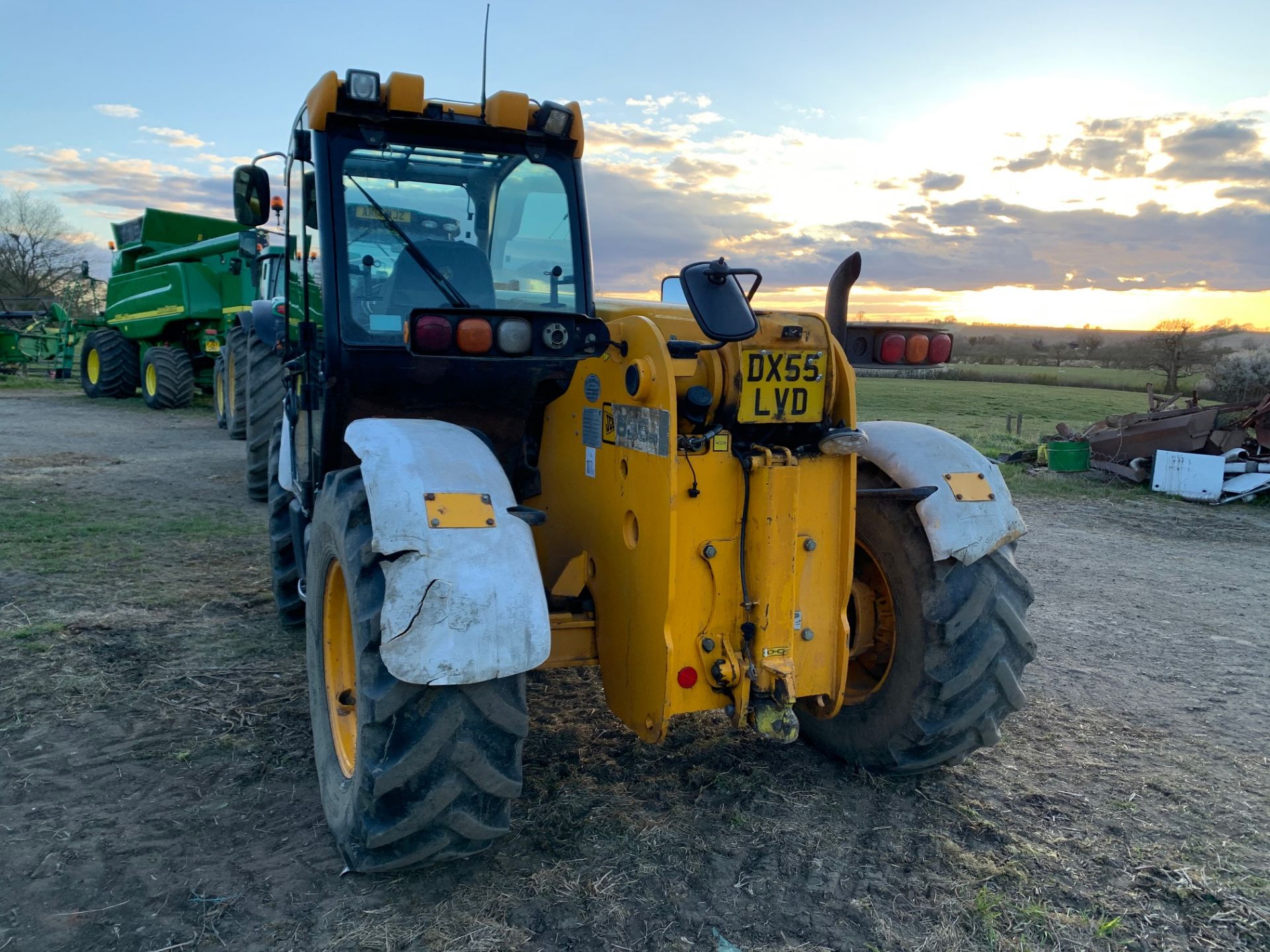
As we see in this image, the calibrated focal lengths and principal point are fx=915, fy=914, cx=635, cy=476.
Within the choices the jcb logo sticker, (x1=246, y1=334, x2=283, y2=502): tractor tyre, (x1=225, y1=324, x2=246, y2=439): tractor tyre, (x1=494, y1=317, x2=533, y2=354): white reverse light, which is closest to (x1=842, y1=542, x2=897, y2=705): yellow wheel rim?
the jcb logo sticker

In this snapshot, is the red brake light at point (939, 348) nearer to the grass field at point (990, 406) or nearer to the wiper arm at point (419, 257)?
the wiper arm at point (419, 257)

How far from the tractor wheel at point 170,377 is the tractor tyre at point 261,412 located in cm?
783

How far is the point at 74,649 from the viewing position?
4.59 metres

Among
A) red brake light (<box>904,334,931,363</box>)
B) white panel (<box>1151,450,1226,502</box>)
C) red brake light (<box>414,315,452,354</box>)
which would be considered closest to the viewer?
red brake light (<box>414,315,452,354</box>)

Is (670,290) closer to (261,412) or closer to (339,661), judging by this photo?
(339,661)

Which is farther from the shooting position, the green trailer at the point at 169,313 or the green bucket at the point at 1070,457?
the green trailer at the point at 169,313

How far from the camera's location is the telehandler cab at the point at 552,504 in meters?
2.56

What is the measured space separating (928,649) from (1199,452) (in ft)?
33.4

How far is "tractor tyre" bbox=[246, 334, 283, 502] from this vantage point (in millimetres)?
8688

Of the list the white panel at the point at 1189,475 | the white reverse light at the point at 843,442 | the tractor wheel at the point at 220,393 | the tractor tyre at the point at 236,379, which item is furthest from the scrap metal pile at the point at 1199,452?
the tractor wheel at the point at 220,393

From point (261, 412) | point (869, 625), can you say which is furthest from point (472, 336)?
point (261, 412)

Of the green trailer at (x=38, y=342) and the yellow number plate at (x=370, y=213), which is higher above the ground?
the yellow number plate at (x=370, y=213)

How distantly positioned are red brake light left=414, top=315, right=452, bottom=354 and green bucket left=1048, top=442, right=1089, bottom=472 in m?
11.9

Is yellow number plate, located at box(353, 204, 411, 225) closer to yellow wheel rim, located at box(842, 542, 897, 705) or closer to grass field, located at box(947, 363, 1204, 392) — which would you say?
yellow wheel rim, located at box(842, 542, 897, 705)
